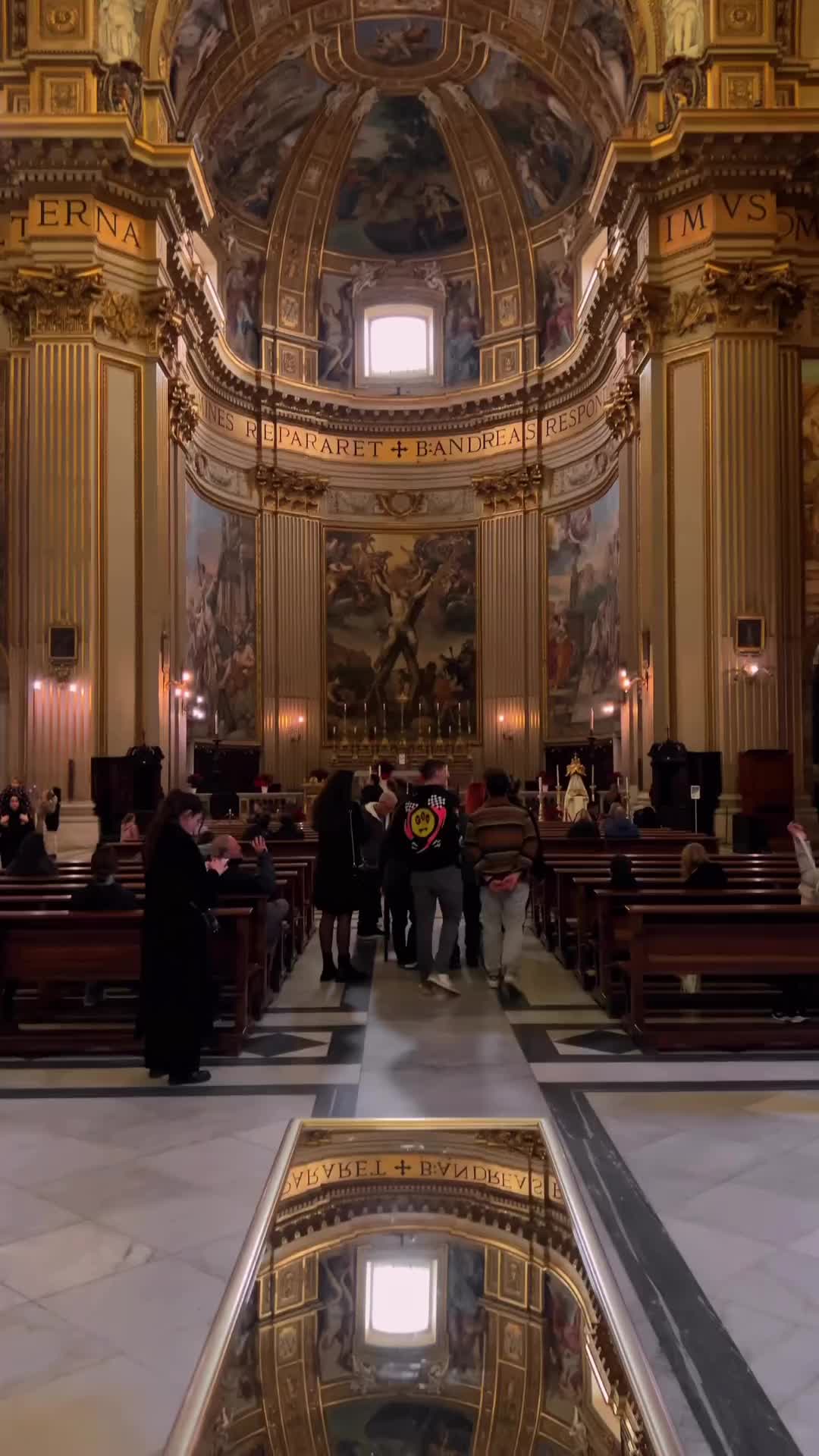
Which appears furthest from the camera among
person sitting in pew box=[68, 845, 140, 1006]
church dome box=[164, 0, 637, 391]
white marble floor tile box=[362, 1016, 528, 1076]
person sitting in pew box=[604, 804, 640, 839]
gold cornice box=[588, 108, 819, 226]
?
church dome box=[164, 0, 637, 391]

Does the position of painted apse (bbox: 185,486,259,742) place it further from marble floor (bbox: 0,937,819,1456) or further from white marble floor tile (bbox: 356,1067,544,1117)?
white marble floor tile (bbox: 356,1067,544,1117)

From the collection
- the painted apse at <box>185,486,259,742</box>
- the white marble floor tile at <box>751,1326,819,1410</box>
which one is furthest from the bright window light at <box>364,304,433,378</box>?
the white marble floor tile at <box>751,1326,819,1410</box>

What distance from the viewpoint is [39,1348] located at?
341cm

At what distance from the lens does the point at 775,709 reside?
1934 cm

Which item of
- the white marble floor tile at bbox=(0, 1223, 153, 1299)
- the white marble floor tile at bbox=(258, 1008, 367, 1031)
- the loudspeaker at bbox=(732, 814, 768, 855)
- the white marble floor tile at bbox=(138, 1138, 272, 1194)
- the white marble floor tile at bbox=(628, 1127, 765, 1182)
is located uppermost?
the loudspeaker at bbox=(732, 814, 768, 855)

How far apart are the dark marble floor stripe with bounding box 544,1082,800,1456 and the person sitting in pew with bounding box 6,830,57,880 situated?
6523 mm

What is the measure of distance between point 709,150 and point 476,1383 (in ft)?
69.0

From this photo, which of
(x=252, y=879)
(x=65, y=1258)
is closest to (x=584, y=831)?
(x=252, y=879)

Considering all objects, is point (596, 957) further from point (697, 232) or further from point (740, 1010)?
point (697, 232)

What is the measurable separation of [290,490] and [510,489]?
5.57 meters

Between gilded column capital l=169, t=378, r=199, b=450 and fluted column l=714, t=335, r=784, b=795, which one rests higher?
gilded column capital l=169, t=378, r=199, b=450

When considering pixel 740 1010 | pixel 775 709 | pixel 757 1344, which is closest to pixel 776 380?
pixel 775 709

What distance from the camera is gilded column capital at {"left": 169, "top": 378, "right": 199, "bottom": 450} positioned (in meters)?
23.1

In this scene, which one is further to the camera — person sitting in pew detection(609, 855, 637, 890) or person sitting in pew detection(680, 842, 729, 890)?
person sitting in pew detection(680, 842, 729, 890)
